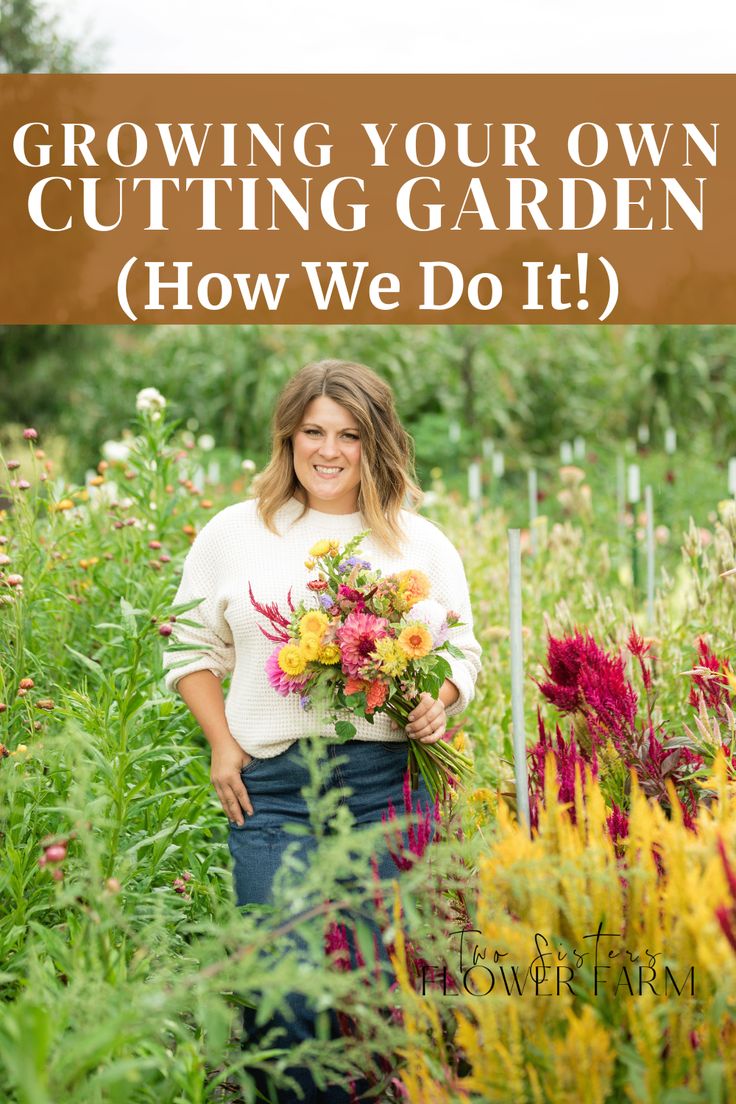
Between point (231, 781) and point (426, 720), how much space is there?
48 cm

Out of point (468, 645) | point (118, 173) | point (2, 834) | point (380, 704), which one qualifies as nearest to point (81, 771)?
point (380, 704)

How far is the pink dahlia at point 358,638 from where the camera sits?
7.26 feet

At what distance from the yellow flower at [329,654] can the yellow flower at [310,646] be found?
0.01 meters

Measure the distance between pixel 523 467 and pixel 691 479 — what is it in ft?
8.34

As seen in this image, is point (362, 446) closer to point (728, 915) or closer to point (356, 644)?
point (356, 644)

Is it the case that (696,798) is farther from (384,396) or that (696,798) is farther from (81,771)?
(81,771)

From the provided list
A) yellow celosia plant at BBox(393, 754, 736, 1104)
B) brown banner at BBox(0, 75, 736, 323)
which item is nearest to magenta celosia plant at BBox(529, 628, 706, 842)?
yellow celosia plant at BBox(393, 754, 736, 1104)

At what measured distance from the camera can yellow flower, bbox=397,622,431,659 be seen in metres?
2.19

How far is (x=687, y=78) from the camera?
23.6 ft

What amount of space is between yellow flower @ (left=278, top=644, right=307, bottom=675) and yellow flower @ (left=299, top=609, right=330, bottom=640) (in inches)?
1.5

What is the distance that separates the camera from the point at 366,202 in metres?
10.9

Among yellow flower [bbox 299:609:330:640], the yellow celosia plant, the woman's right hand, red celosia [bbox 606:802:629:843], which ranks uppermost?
yellow flower [bbox 299:609:330:640]

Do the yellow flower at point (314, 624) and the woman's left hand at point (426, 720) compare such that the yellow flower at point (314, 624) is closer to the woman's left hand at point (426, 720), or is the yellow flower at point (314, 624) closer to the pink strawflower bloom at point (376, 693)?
the pink strawflower bloom at point (376, 693)

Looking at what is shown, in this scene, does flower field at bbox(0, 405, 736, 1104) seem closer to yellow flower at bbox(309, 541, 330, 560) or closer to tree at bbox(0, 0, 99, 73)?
yellow flower at bbox(309, 541, 330, 560)
